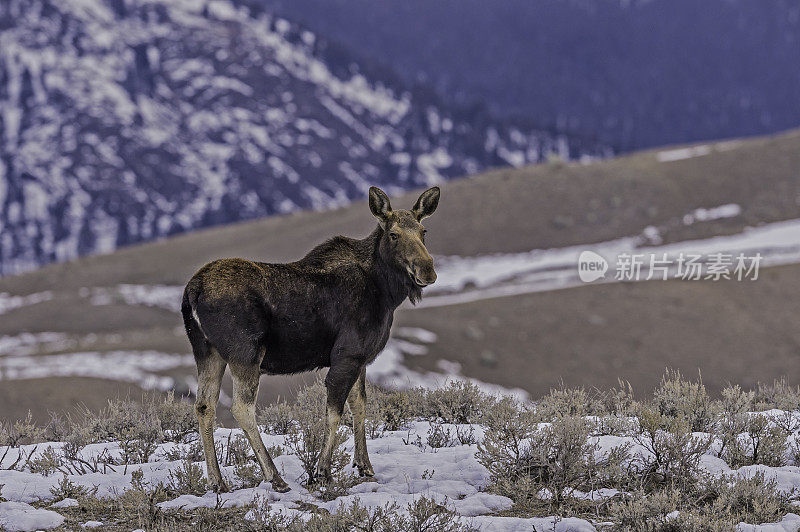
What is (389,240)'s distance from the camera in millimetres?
7105

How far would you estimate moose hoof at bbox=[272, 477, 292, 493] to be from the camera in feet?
22.1

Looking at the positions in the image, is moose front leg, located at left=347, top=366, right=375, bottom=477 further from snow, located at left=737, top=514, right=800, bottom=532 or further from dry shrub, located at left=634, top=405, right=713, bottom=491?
snow, located at left=737, top=514, right=800, bottom=532

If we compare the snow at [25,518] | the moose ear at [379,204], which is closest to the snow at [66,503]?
the snow at [25,518]

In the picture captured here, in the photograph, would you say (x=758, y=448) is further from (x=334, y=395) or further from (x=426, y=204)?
(x=334, y=395)

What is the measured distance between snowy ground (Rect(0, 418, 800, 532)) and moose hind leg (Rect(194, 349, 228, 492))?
6.9 inches

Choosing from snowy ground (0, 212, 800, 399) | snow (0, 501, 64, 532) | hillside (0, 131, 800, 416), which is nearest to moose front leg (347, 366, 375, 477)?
snow (0, 501, 64, 532)

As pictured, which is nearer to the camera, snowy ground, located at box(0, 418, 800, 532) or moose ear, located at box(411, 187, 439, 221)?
snowy ground, located at box(0, 418, 800, 532)

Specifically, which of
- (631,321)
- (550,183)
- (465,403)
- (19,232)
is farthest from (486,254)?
(19,232)

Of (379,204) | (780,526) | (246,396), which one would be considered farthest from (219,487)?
(780,526)

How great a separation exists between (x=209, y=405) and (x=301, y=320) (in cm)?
101

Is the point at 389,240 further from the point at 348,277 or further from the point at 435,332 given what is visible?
the point at 435,332

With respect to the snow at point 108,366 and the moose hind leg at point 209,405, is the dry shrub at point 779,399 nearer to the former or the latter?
the moose hind leg at point 209,405

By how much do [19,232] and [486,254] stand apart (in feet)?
566

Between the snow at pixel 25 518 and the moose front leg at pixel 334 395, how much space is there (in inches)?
78.1
